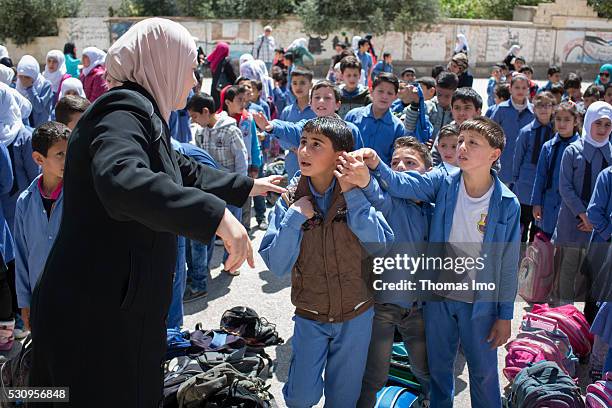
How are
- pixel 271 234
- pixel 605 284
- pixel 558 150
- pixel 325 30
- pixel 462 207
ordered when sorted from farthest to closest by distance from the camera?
pixel 325 30 < pixel 558 150 < pixel 605 284 < pixel 462 207 < pixel 271 234

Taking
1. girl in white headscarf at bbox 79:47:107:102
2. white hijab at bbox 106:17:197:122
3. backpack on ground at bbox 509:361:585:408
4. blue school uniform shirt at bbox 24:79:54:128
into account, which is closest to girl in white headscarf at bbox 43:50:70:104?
girl in white headscarf at bbox 79:47:107:102

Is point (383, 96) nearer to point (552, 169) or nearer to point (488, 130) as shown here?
point (552, 169)

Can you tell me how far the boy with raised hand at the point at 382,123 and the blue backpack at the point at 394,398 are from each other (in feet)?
7.95

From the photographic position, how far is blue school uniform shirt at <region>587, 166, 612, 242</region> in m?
4.59

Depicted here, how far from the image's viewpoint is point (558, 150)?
19.7ft

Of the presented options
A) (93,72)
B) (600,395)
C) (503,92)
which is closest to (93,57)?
(93,72)

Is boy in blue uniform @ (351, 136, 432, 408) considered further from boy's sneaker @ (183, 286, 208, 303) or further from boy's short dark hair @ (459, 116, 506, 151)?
boy's sneaker @ (183, 286, 208, 303)

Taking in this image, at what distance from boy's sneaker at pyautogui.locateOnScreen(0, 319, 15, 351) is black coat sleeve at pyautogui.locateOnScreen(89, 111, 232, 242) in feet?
11.6

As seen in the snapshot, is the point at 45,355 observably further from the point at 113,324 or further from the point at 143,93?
the point at 143,93

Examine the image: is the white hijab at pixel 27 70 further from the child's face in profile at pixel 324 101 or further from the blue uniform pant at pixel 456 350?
the blue uniform pant at pixel 456 350

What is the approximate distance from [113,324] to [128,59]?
0.90m

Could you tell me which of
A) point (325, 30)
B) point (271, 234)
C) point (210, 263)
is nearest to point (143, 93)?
point (271, 234)

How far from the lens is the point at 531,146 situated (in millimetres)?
6746

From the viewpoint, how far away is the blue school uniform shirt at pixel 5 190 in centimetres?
488
